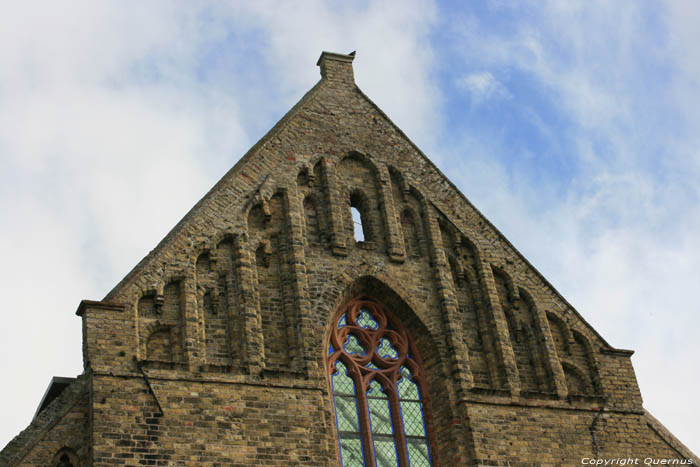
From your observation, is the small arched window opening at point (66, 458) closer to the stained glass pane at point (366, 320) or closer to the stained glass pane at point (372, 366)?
the stained glass pane at point (372, 366)

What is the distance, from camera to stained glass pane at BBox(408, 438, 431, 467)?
63.7 ft

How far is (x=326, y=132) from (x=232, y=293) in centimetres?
447

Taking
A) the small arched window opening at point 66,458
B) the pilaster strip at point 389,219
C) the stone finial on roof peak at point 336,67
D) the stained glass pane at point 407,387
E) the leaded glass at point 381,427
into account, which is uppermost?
the stone finial on roof peak at point 336,67

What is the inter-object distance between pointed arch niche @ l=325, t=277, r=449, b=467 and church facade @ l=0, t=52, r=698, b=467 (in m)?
0.04

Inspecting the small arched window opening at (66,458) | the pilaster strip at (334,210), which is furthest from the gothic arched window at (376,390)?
the small arched window opening at (66,458)

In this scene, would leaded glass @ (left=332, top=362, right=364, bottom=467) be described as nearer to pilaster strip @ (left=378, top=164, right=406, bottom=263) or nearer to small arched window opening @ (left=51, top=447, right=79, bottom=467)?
pilaster strip @ (left=378, top=164, right=406, bottom=263)

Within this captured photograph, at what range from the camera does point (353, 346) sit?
2031cm

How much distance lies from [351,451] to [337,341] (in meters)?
2.00

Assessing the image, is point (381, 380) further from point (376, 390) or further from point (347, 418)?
point (347, 418)

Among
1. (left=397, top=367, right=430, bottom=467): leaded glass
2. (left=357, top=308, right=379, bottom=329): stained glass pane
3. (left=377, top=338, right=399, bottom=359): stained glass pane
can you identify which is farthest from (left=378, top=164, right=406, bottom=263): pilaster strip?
(left=397, top=367, right=430, bottom=467): leaded glass

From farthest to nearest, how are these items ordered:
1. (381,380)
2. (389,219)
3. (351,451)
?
(389,219), (381,380), (351,451)

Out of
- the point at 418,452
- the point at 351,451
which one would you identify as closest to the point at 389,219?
the point at 418,452

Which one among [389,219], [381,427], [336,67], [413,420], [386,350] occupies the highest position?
[336,67]

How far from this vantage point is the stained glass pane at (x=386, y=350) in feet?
67.1
